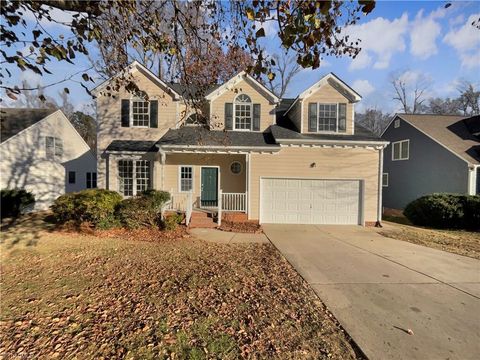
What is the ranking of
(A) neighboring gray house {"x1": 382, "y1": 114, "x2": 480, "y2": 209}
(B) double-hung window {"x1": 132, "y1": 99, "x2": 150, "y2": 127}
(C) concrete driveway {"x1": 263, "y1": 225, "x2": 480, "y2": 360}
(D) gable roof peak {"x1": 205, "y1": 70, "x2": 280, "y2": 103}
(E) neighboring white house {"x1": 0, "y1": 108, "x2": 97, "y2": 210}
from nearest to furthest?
(C) concrete driveway {"x1": 263, "y1": 225, "x2": 480, "y2": 360} < (D) gable roof peak {"x1": 205, "y1": 70, "x2": 280, "y2": 103} < (B) double-hung window {"x1": 132, "y1": 99, "x2": 150, "y2": 127} < (E) neighboring white house {"x1": 0, "y1": 108, "x2": 97, "y2": 210} < (A) neighboring gray house {"x1": 382, "y1": 114, "x2": 480, "y2": 209}

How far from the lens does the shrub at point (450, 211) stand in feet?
39.0

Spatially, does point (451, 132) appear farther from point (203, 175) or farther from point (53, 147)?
point (53, 147)

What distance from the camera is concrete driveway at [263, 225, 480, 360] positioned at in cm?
332

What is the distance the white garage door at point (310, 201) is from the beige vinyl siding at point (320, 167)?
0.34 metres

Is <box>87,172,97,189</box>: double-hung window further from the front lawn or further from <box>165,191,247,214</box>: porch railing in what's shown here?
the front lawn

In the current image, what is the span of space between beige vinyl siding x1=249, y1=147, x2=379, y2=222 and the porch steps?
1.91 m

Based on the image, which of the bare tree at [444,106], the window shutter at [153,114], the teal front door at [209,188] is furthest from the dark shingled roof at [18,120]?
the bare tree at [444,106]

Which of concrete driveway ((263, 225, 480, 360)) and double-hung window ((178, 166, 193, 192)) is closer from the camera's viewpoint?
concrete driveway ((263, 225, 480, 360))

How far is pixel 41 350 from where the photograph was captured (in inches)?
124

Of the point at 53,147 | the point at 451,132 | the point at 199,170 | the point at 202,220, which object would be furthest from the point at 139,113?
the point at 451,132

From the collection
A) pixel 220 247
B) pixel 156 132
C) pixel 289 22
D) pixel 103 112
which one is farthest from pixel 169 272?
pixel 103 112

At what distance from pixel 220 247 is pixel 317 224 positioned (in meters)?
6.01

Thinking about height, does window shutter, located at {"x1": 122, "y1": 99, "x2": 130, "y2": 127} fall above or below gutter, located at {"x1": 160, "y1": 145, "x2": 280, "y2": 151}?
above

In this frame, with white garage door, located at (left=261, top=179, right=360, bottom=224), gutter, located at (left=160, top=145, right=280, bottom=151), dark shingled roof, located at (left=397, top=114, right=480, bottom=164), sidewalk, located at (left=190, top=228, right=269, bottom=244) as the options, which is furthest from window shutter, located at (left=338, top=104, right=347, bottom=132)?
dark shingled roof, located at (left=397, top=114, right=480, bottom=164)
